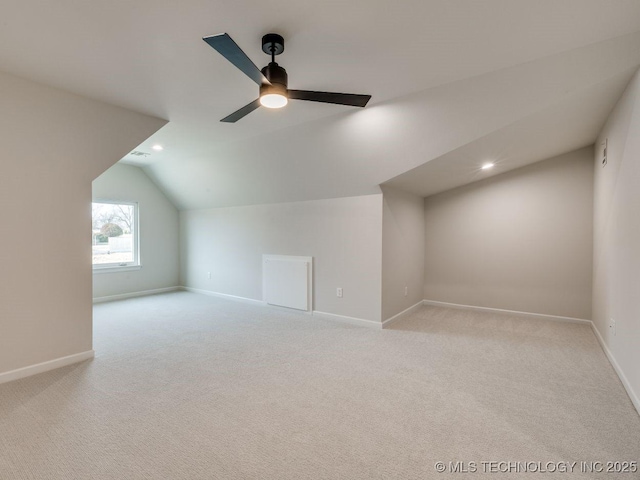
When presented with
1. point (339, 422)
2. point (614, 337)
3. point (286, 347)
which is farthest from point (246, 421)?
point (614, 337)

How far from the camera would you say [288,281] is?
4.85 meters

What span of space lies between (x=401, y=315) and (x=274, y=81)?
3592 mm

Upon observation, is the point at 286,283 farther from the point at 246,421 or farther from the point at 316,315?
the point at 246,421

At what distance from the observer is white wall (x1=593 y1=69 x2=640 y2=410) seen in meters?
2.23

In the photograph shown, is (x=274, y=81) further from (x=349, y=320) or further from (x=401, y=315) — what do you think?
(x=401, y=315)

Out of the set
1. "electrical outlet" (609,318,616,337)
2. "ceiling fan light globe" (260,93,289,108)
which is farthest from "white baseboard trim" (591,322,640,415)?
"ceiling fan light globe" (260,93,289,108)

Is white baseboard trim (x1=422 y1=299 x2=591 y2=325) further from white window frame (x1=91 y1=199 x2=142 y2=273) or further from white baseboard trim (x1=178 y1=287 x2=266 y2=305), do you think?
white window frame (x1=91 y1=199 x2=142 y2=273)

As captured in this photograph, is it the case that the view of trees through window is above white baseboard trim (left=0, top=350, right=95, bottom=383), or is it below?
above

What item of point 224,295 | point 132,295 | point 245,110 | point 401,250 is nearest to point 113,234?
point 132,295

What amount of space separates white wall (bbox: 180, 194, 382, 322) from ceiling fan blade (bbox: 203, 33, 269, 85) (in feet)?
8.07

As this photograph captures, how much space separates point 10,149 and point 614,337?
216 inches

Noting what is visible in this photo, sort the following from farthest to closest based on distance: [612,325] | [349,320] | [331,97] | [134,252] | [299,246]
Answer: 1. [134,252]
2. [299,246]
3. [349,320]
4. [612,325]
5. [331,97]

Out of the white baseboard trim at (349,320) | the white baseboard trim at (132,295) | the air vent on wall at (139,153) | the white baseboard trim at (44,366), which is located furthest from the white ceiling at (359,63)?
the white baseboard trim at (132,295)

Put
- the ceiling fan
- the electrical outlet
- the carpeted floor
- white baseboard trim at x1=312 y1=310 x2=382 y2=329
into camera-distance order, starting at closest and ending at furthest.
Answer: the carpeted floor < the ceiling fan < the electrical outlet < white baseboard trim at x1=312 y1=310 x2=382 y2=329
